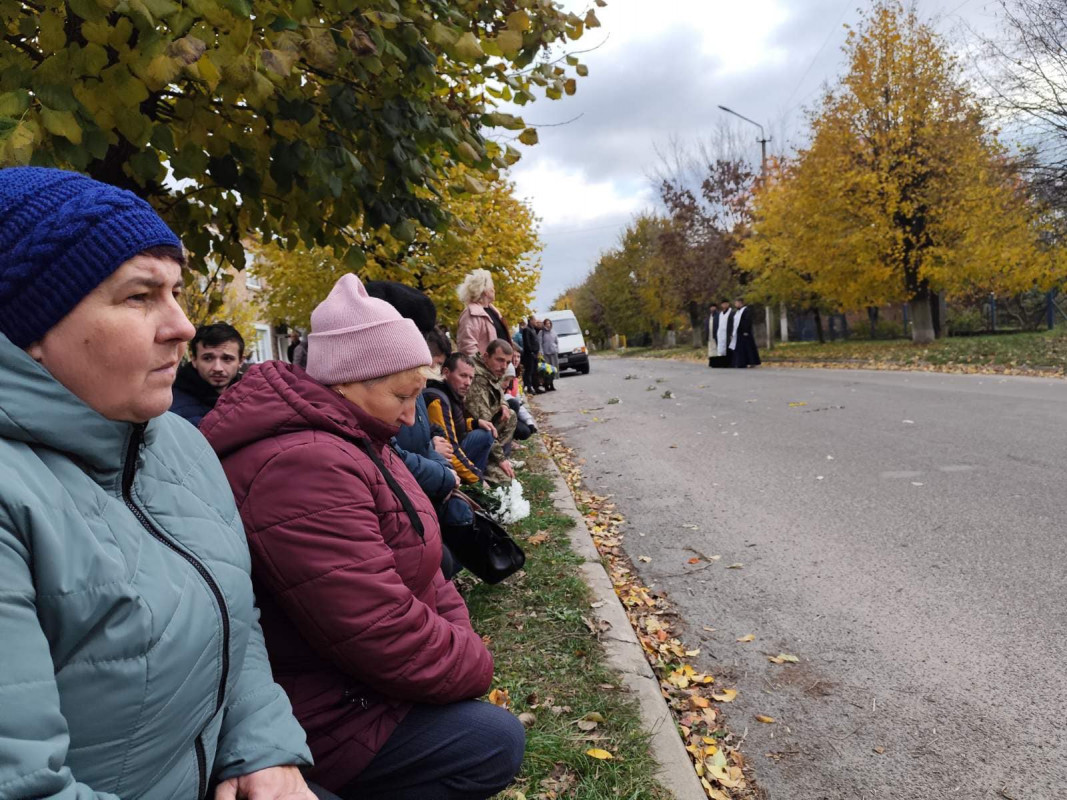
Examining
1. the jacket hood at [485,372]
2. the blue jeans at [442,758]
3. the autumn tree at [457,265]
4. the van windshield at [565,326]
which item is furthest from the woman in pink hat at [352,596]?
the van windshield at [565,326]

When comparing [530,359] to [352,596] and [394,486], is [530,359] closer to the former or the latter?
[394,486]

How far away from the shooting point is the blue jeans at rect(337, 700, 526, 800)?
210 centimetres

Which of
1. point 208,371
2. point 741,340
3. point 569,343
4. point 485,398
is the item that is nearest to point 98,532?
point 208,371

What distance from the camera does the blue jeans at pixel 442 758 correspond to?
2.10m

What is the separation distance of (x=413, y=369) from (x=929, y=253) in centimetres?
2340

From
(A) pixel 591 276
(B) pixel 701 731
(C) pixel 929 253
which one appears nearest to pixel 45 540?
(B) pixel 701 731

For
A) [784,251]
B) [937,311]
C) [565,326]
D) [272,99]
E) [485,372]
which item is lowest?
[485,372]

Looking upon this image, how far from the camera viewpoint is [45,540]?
1.20m

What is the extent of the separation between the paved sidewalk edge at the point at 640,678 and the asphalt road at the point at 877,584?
308 millimetres

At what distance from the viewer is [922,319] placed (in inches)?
953

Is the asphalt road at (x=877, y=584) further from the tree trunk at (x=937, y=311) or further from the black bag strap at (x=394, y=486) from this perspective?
the tree trunk at (x=937, y=311)

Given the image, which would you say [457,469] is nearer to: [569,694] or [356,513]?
[569,694]

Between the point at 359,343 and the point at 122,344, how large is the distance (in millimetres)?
994

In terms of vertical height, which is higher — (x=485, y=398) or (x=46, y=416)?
(x=46, y=416)
